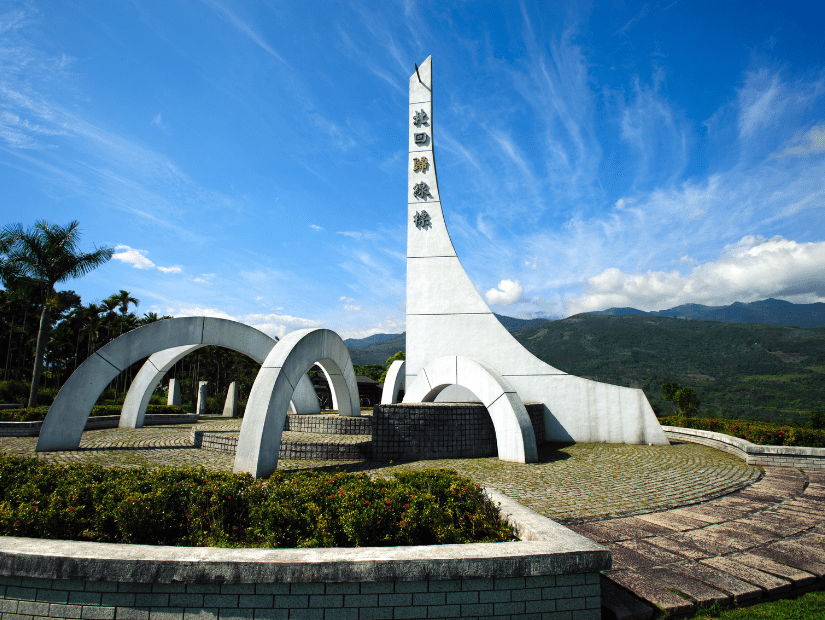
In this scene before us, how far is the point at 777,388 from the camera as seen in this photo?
202ft

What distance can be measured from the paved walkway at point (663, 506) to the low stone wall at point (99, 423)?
4.90ft

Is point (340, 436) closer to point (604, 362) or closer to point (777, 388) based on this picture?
point (777, 388)

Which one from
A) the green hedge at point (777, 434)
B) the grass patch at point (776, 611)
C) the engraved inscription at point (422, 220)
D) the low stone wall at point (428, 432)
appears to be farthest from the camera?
the engraved inscription at point (422, 220)

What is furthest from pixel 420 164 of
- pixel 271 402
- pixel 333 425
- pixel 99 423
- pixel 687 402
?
pixel 687 402

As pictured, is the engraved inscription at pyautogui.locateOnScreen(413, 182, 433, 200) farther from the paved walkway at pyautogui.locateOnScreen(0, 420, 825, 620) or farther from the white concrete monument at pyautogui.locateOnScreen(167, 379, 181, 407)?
the white concrete monument at pyautogui.locateOnScreen(167, 379, 181, 407)

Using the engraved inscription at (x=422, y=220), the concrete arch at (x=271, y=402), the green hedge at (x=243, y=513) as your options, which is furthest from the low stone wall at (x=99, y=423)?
the engraved inscription at (x=422, y=220)

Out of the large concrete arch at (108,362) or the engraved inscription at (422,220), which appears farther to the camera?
the engraved inscription at (422,220)

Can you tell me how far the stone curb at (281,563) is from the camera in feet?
9.95

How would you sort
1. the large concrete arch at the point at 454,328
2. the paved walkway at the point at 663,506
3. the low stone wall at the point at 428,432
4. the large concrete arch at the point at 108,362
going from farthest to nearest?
the large concrete arch at the point at 454,328 → the large concrete arch at the point at 108,362 → the low stone wall at the point at 428,432 → the paved walkway at the point at 663,506

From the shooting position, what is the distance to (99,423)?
16984mm

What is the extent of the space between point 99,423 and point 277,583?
18075 millimetres

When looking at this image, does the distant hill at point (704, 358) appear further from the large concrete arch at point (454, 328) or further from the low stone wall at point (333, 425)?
the low stone wall at point (333, 425)

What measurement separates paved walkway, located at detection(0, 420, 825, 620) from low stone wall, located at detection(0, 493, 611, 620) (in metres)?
1.14

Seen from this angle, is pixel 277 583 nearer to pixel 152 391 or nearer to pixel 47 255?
pixel 152 391
